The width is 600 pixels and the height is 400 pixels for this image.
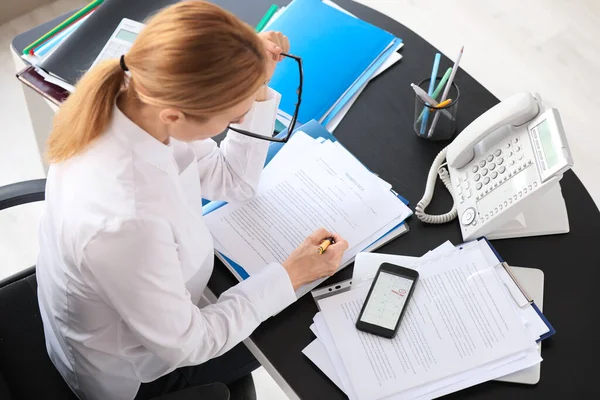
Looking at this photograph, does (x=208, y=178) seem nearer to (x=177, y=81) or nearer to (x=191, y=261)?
(x=191, y=261)

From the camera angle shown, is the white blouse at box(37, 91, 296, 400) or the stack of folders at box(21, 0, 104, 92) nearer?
the white blouse at box(37, 91, 296, 400)

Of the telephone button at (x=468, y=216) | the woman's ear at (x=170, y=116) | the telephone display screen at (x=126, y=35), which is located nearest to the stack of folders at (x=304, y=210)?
the telephone button at (x=468, y=216)

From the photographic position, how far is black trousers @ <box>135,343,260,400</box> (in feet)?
4.18

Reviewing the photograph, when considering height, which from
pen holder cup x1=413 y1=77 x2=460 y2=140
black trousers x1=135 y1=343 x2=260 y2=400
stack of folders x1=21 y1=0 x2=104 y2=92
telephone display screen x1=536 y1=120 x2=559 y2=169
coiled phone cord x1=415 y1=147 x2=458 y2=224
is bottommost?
black trousers x1=135 y1=343 x2=260 y2=400

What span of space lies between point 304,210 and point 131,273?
1.40 feet

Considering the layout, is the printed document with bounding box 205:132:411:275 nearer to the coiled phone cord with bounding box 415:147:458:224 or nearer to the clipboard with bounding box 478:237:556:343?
the coiled phone cord with bounding box 415:147:458:224

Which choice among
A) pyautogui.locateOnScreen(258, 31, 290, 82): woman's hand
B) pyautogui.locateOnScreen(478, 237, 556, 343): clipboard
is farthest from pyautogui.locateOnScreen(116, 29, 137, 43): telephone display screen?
pyautogui.locateOnScreen(478, 237, 556, 343): clipboard

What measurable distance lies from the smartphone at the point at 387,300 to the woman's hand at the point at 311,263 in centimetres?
8

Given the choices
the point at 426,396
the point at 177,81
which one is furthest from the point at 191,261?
the point at 426,396

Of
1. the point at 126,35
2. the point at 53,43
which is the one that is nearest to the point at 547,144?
the point at 126,35

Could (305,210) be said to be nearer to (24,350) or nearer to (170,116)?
(170,116)

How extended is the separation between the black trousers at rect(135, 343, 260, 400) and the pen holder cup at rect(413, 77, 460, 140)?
0.61m

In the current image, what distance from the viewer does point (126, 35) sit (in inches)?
60.2

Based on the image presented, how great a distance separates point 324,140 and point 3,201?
70cm
